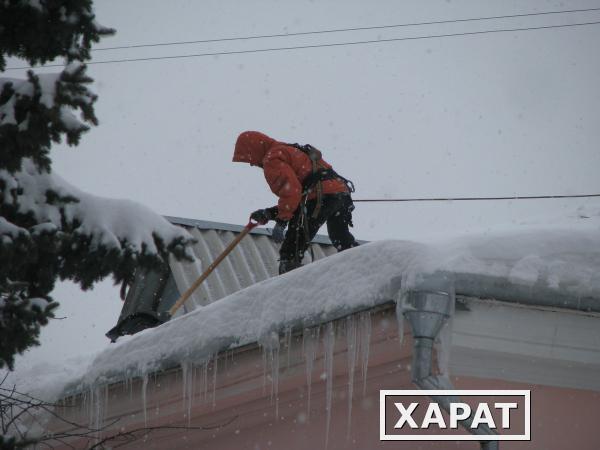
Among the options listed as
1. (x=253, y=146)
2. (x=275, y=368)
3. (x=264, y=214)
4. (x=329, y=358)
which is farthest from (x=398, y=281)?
(x=253, y=146)

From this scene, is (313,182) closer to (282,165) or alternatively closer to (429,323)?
(282,165)

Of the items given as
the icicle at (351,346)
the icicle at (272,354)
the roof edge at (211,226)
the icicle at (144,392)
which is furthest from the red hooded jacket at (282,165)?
the icicle at (351,346)

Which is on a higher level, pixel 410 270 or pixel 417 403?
pixel 410 270

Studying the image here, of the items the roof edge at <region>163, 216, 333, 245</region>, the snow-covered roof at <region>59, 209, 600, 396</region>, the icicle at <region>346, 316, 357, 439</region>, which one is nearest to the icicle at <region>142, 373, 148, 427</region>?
the snow-covered roof at <region>59, 209, 600, 396</region>

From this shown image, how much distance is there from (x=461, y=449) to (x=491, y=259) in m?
0.84

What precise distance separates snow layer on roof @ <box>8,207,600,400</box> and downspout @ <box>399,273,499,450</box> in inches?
1.9

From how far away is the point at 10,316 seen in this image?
2305 millimetres

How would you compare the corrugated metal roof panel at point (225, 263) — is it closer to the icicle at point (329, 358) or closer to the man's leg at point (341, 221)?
the man's leg at point (341, 221)

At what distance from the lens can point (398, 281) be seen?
116 inches

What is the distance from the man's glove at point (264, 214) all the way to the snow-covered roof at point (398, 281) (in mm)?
2251

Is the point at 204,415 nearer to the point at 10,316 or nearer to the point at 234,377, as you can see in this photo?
the point at 234,377

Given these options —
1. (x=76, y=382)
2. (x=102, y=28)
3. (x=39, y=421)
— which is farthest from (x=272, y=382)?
(x=102, y=28)

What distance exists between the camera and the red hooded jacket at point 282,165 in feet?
18.0

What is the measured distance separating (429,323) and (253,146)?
11.1 ft
